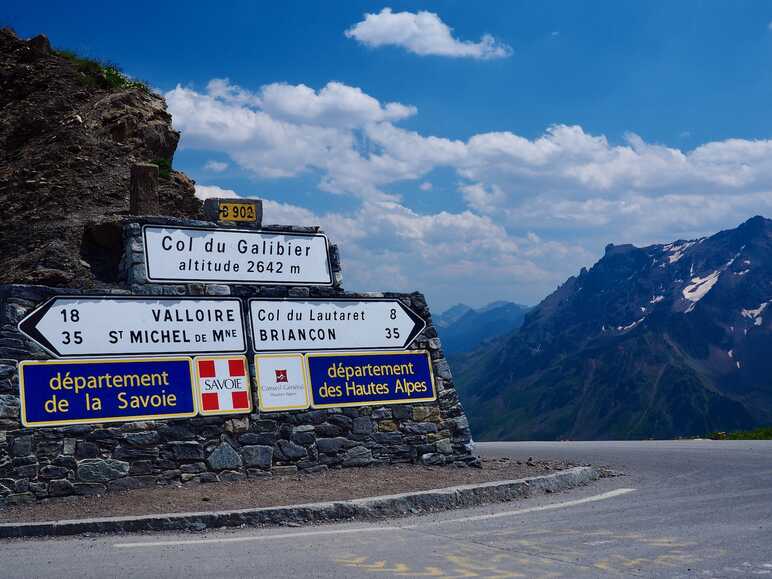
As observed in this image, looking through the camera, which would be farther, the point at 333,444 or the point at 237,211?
the point at 237,211

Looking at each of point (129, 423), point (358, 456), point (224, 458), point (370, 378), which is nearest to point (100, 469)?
point (129, 423)

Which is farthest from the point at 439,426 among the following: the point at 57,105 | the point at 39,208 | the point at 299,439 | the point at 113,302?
the point at 57,105

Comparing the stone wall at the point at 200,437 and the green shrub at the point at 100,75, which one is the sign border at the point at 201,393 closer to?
the stone wall at the point at 200,437

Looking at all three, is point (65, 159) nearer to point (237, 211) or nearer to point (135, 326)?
point (237, 211)

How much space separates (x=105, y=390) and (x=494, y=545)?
5676mm

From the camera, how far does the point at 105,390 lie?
975cm

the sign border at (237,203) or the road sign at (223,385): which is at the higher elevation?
the sign border at (237,203)

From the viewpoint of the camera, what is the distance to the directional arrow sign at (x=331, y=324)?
11.3 meters

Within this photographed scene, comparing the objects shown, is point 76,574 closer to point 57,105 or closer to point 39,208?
point 39,208

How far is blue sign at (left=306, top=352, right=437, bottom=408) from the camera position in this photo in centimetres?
1133

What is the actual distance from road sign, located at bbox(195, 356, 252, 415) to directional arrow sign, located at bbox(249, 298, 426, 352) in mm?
488

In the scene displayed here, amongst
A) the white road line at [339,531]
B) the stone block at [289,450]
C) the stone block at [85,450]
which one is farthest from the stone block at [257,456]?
the white road line at [339,531]

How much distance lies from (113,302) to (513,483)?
576cm

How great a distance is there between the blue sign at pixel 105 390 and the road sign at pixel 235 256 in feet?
4.54
